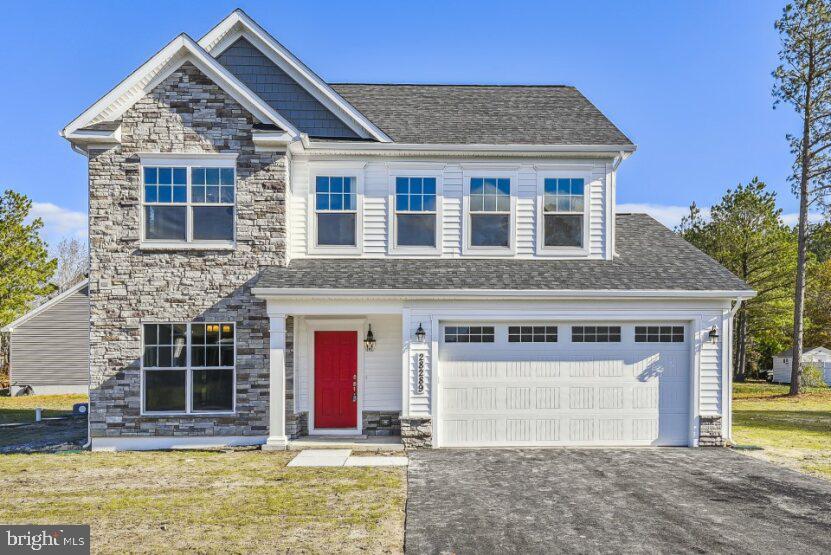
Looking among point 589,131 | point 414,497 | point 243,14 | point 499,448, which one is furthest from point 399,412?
point 243,14

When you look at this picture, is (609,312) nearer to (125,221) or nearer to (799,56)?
(125,221)

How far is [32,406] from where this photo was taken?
21312 millimetres

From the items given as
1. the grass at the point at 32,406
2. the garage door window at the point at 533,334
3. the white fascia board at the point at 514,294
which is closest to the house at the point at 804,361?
the white fascia board at the point at 514,294

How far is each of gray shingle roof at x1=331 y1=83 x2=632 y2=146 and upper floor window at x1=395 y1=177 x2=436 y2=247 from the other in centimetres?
93

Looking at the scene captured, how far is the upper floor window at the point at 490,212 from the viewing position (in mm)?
12953

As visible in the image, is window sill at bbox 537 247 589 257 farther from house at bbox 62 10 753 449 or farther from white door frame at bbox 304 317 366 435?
white door frame at bbox 304 317 366 435

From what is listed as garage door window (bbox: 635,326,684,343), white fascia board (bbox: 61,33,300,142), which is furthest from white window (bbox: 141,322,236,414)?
garage door window (bbox: 635,326,684,343)

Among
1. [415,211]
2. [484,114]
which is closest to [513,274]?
[415,211]

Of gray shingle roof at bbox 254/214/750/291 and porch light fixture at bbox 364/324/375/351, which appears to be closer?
gray shingle roof at bbox 254/214/750/291

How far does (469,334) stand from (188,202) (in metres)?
6.14

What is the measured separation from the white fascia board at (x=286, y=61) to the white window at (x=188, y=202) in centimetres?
263

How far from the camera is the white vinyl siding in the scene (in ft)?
42.1

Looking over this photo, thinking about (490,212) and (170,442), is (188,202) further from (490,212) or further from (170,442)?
(490,212)

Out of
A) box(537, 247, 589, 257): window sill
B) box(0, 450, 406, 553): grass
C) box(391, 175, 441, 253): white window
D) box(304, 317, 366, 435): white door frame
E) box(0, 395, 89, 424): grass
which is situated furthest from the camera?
box(0, 395, 89, 424): grass
